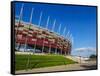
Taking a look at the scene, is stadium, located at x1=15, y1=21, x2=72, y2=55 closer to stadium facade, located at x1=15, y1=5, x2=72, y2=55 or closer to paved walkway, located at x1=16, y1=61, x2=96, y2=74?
stadium facade, located at x1=15, y1=5, x2=72, y2=55

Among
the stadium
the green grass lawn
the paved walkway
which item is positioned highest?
the stadium

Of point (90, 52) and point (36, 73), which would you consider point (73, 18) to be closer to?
point (90, 52)

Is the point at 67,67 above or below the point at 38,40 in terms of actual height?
below

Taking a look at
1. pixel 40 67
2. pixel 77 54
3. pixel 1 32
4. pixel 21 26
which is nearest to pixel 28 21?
pixel 21 26

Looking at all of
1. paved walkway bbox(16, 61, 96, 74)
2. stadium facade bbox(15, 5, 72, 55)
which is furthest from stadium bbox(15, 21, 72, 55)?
paved walkway bbox(16, 61, 96, 74)

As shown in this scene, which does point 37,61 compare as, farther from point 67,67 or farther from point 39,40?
point 67,67

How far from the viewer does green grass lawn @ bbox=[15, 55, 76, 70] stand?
2.12 metres

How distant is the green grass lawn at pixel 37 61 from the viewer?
2.12m

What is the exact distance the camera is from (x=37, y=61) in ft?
7.19

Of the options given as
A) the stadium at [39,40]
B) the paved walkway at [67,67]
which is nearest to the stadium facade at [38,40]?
the stadium at [39,40]

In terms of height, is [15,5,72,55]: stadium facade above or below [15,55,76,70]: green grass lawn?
above

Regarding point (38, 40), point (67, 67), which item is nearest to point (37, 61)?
point (38, 40)

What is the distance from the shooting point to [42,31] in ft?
7.28

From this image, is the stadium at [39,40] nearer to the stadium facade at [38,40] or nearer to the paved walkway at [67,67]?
the stadium facade at [38,40]
